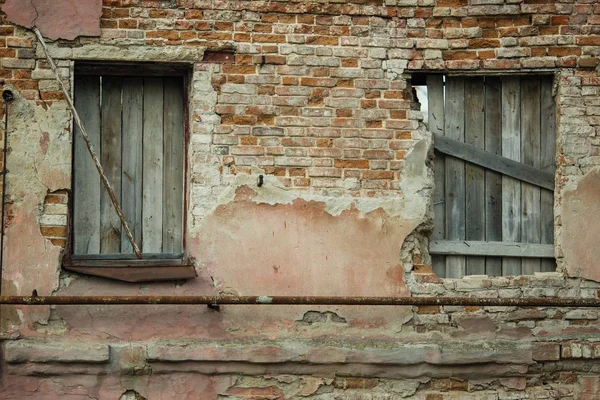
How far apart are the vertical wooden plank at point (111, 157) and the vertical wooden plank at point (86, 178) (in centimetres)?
4

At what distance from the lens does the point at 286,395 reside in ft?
18.5

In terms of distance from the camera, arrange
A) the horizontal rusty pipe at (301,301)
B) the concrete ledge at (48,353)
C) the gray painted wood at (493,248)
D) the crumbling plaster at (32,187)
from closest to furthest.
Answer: the horizontal rusty pipe at (301,301) → the concrete ledge at (48,353) → the crumbling plaster at (32,187) → the gray painted wood at (493,248)

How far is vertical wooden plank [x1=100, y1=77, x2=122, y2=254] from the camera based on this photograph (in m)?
5.88

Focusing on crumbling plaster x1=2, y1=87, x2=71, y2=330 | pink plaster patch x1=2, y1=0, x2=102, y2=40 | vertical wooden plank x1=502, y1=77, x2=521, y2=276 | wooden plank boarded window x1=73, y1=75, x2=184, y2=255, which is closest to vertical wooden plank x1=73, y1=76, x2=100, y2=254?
wooden plank boarded window x1=73, y1=75, x2=184, y2=255

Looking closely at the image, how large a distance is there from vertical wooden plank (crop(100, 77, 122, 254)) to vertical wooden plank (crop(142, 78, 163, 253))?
18 cm

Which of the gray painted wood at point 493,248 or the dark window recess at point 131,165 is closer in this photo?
the dark window recess at point 131,165

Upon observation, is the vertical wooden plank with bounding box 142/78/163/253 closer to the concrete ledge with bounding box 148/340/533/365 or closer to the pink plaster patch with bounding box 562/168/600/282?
the concrete ledge with bounding box 148/340/533/365

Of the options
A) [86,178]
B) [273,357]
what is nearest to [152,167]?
[86,178]

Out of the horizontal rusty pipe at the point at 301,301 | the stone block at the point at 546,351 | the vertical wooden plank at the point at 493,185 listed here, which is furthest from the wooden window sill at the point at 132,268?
the stone block at the point at 546,351

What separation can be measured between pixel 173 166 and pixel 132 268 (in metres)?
0.77

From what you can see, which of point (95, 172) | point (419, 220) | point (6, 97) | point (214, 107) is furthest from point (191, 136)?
point (419, 220)

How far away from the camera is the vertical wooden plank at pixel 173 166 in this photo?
5.93m

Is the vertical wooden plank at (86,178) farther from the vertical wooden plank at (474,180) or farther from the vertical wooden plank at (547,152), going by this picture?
the vertical wooden plank at (547,152)

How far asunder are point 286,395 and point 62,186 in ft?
6.52
